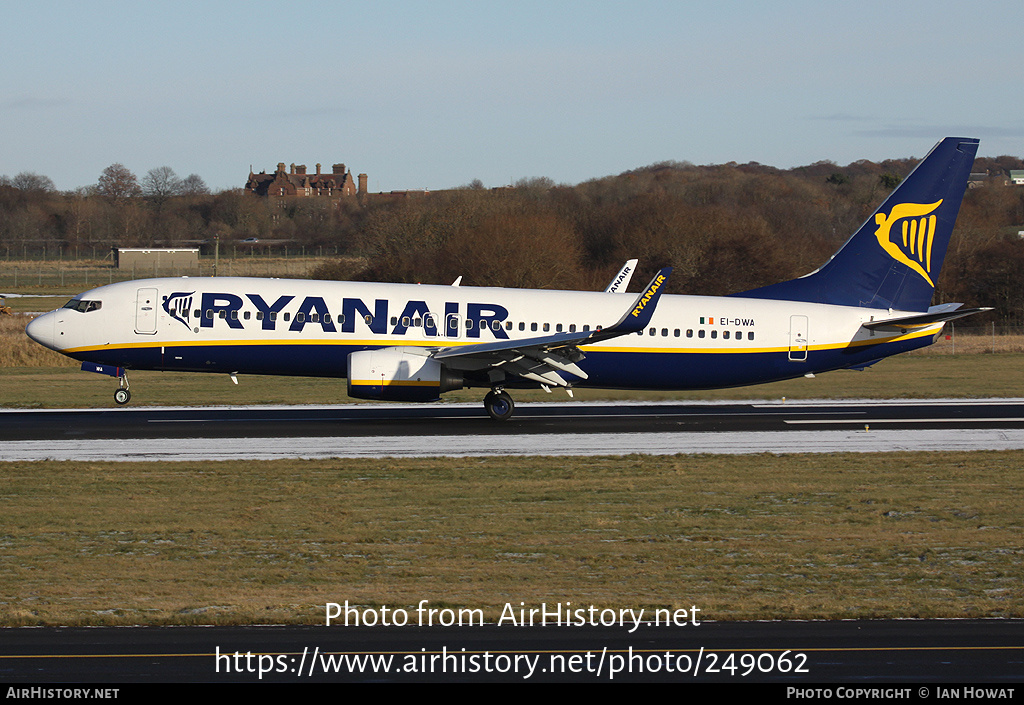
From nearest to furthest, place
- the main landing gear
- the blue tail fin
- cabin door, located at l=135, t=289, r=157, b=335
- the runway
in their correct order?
the runway, cabin door, located at l=135, t=289, r=157, b=335, the main landing gear, the blue tail fin

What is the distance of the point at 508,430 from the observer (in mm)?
30641

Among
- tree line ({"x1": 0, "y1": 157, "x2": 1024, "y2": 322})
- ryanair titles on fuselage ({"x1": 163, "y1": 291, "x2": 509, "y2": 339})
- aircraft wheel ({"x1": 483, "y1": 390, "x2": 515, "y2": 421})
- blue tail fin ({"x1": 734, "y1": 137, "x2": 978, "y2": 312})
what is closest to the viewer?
ryanair titles on fuselage ({"x1": 163, "y1": 291, "x2": 509, "y2": 339})

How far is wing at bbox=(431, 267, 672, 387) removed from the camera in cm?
2922

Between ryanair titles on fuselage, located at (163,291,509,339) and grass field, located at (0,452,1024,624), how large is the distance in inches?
260

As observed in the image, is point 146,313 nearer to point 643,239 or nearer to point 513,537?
point 513,537

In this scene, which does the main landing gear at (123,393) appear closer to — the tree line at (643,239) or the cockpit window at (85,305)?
the cockpit window at (85,305)

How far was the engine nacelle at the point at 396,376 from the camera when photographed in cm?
2939

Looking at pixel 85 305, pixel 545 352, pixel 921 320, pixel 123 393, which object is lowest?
pixel 123 393

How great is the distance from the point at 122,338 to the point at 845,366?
2207 centimetres

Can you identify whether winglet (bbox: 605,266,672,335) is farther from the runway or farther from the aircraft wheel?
the aircraft wheel

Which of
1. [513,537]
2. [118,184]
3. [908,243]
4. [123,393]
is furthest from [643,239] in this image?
[118,184]

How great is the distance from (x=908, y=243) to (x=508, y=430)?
14238mm

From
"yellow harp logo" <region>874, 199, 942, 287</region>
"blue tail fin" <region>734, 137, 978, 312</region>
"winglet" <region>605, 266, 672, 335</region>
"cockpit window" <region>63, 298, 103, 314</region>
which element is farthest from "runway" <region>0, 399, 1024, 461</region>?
"yellow harp logo" <region>874, 199, 942, 287</region>
